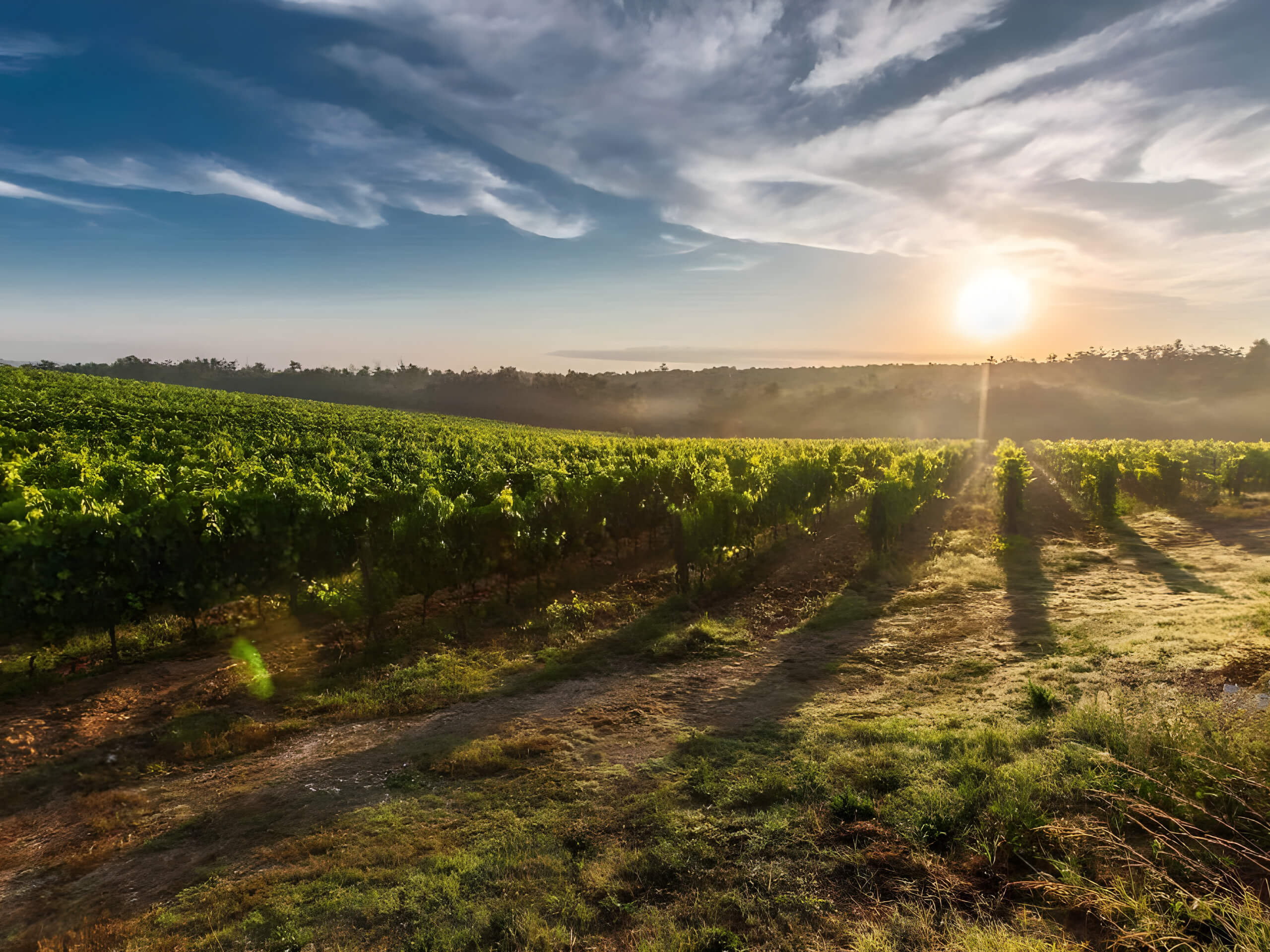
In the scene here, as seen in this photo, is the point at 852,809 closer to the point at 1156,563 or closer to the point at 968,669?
the point at 968,669

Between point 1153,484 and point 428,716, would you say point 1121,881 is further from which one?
point 1153,484

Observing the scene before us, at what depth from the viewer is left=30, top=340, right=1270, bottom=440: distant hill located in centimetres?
8044

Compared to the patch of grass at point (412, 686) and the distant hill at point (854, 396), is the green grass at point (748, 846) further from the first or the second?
the distant hill at point (854, 396)

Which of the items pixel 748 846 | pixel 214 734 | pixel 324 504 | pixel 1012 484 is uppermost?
pixel 324 504

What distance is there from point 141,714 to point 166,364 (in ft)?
459

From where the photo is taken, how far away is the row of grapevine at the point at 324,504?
8.25 m

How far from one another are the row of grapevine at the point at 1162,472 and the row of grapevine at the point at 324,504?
6118 mm

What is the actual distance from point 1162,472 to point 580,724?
32129mm

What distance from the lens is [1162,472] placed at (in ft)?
87.3

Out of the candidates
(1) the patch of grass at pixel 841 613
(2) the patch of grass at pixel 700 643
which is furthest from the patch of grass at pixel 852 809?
(1) the patch of grass at pixel 841 613

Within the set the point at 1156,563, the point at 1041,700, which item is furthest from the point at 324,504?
the point at 1156,563

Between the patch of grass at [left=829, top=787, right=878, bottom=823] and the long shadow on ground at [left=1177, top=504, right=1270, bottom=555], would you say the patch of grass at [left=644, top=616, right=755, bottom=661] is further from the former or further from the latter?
the long shadow on ground at [left=1177, top=504, right=1270, bottom=555]

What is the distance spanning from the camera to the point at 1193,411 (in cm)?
7919

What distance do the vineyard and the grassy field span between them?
42 mm
